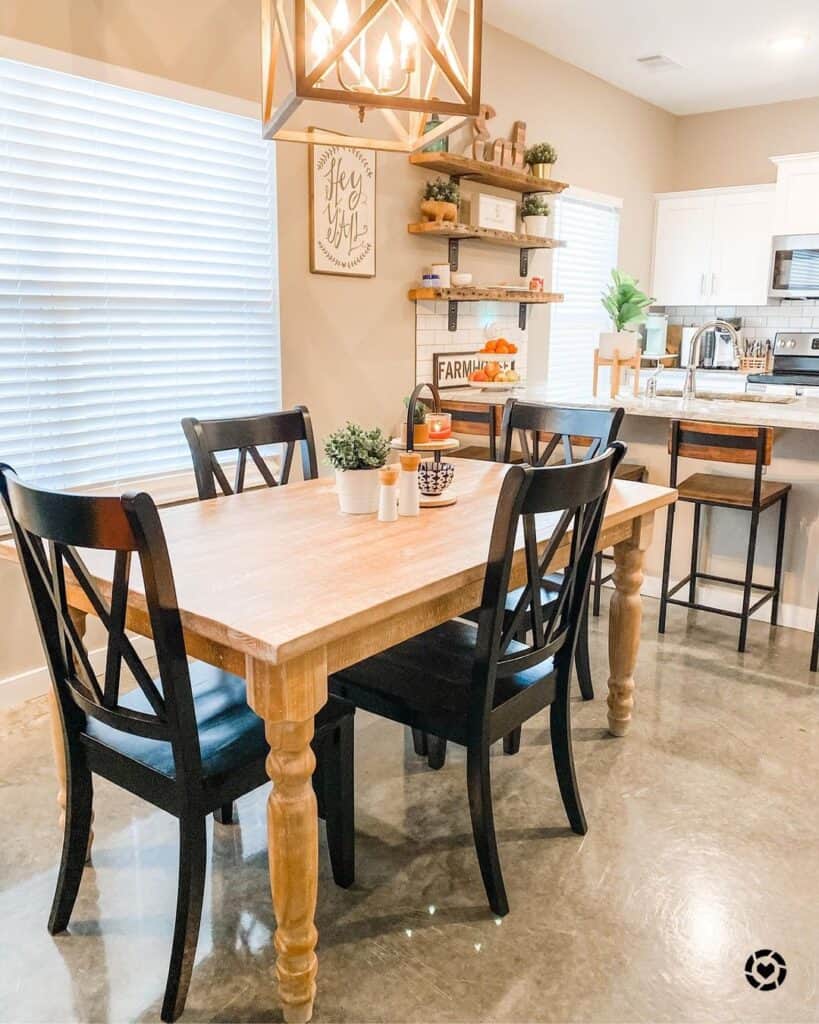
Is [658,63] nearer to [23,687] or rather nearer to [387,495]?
[387,495]

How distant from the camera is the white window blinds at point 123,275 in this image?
2762mm

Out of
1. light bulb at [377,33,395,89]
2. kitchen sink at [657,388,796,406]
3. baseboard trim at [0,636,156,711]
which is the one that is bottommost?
baseboard trim at [0,636,156,711]

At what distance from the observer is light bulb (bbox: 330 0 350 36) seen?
1.68 meters

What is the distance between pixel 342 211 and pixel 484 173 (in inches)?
37.9

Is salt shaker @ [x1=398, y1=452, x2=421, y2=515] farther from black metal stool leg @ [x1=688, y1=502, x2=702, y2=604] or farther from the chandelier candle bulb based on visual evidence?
black metal stool leg @ [x1=688, y1=502, x2=702, y2=604]

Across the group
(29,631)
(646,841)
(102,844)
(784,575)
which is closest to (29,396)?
(29,631)

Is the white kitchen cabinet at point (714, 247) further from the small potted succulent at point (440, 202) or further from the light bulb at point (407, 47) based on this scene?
the light bulb at point (407, 47)

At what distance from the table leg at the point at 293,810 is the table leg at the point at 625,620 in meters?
1.36

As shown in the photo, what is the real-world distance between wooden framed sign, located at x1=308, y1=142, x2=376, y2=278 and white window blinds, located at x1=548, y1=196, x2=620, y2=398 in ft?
6.09

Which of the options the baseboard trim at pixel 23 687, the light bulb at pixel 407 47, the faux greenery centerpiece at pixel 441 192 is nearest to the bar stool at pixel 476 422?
the faux greenery centerpiece at pixel 441 192

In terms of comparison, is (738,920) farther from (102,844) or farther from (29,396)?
(29,396)

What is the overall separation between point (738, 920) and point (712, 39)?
4.76 meters

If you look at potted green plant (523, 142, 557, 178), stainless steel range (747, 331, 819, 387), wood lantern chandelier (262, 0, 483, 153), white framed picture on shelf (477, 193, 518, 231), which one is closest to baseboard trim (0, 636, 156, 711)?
wood lantern chandelier (262, 0, 483, 153)

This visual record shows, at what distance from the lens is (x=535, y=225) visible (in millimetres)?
4867
